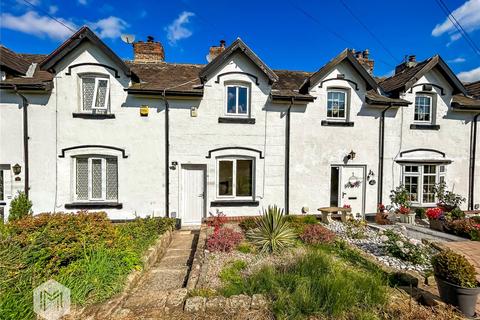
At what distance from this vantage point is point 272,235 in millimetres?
6246

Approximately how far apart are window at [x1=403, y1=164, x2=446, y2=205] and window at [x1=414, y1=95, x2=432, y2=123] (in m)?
2.13

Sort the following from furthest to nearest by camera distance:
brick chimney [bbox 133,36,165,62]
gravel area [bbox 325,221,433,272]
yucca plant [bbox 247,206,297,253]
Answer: brick chimney [bbox 133,36,165,62] < yucca plant [bbox 247,206,297,253] < gravel area [bbox 325,221,433,272]

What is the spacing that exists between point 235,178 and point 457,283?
272 inches

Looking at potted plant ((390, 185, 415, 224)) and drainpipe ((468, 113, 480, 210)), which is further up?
drainpipe ((468, 113, 480, 210))

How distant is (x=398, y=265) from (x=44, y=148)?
11.7 metres

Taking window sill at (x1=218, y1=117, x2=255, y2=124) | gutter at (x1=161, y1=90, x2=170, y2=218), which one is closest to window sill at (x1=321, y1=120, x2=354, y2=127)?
window sill at (x1=218, y1=117, x2=255, y2=124)

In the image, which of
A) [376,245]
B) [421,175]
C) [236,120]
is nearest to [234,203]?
[236,120]

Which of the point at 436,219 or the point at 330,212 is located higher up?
the point at 330,212

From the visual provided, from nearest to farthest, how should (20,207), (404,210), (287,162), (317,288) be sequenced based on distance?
(317,288)
(20,207)
(404,210)
(287,162)

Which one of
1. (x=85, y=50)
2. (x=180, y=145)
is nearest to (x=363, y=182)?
(x=180, y=145)

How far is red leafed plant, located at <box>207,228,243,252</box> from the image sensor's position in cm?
612

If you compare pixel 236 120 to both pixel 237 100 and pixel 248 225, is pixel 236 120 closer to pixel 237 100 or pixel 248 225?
pixel 237 100

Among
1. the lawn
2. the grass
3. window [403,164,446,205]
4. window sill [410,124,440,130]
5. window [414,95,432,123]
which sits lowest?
the grass

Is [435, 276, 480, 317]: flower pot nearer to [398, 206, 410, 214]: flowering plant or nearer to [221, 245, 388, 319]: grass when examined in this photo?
[221, 245, 388, 319]: grass
